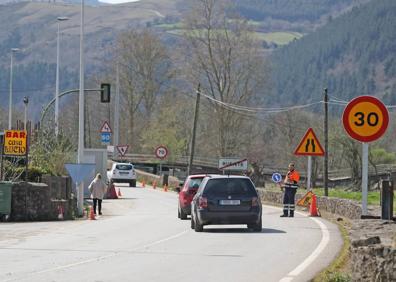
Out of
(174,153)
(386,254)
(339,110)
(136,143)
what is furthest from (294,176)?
(339,110)

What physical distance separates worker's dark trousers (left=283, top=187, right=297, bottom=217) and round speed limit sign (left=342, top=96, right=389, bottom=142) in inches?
631

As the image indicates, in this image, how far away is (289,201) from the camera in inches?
1250

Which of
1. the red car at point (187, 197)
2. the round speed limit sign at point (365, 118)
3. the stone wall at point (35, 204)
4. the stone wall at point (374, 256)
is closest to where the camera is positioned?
the stone wall at point (374, 256)

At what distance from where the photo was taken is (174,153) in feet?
310

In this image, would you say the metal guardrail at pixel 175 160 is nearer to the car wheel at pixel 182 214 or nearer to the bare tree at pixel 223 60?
the bare tree at pixel 223 60

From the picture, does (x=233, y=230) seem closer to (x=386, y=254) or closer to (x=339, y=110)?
(x=386, y=254)

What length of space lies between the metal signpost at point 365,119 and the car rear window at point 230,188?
10163mm

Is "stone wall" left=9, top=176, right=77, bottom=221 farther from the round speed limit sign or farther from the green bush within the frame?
the green bush

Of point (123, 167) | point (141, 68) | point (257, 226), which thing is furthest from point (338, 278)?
point (141, 68)

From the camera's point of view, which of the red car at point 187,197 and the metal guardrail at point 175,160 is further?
the metal guardrail at point 175,160

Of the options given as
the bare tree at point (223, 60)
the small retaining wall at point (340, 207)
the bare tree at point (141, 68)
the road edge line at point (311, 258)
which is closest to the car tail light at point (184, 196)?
the small retaining wall at point (340, 207)

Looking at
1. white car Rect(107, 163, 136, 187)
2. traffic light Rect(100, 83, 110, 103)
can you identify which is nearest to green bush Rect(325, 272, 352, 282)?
traffic light Rect(100, 83, 110, 103)

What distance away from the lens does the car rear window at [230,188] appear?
25188mm

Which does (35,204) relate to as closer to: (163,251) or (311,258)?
(163,251)
